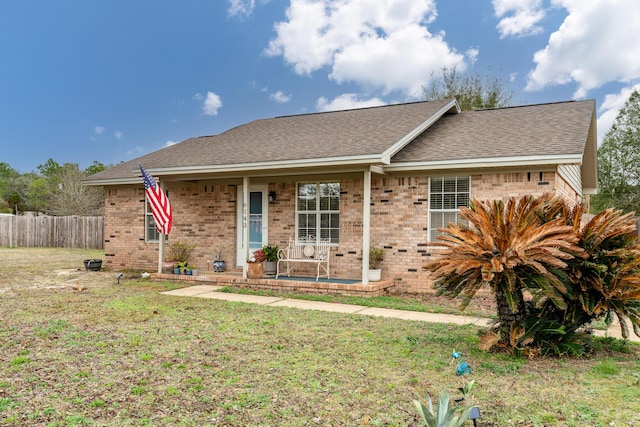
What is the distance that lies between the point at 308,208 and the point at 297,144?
4.95ft

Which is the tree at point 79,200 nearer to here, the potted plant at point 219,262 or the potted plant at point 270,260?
the potted plant at point 219,262

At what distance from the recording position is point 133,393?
162 inches

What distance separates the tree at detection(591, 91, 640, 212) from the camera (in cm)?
2725

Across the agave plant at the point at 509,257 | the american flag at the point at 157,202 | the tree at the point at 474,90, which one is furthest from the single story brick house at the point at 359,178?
the tree at the point at 474,90

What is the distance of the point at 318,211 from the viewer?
36.8 ft

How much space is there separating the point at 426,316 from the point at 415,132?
4.67m

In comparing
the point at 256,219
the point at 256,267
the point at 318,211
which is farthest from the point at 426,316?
the point at 256,219

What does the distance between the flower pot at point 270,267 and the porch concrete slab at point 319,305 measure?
76.3 inches

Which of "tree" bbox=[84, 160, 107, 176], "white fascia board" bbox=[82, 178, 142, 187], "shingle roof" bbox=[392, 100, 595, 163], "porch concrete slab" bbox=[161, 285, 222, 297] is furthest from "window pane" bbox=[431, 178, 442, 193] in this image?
"tree" bbox=[84, 160, 107, 176]

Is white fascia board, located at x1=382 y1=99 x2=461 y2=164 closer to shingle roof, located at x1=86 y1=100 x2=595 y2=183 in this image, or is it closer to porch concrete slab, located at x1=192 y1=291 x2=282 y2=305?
shingle roof, located at x1=86 y1=100 x2=595 y2=183

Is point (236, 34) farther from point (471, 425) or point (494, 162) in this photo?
point (471, 425)

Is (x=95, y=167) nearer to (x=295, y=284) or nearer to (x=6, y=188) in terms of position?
(x=6, y=188)

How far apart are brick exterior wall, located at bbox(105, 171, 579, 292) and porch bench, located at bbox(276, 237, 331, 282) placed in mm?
203

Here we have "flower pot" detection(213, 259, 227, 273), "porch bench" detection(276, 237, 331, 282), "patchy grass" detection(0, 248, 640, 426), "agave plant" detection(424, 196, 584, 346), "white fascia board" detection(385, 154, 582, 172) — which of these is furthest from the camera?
"flower pot" detection(213, 259, 227, 273)
